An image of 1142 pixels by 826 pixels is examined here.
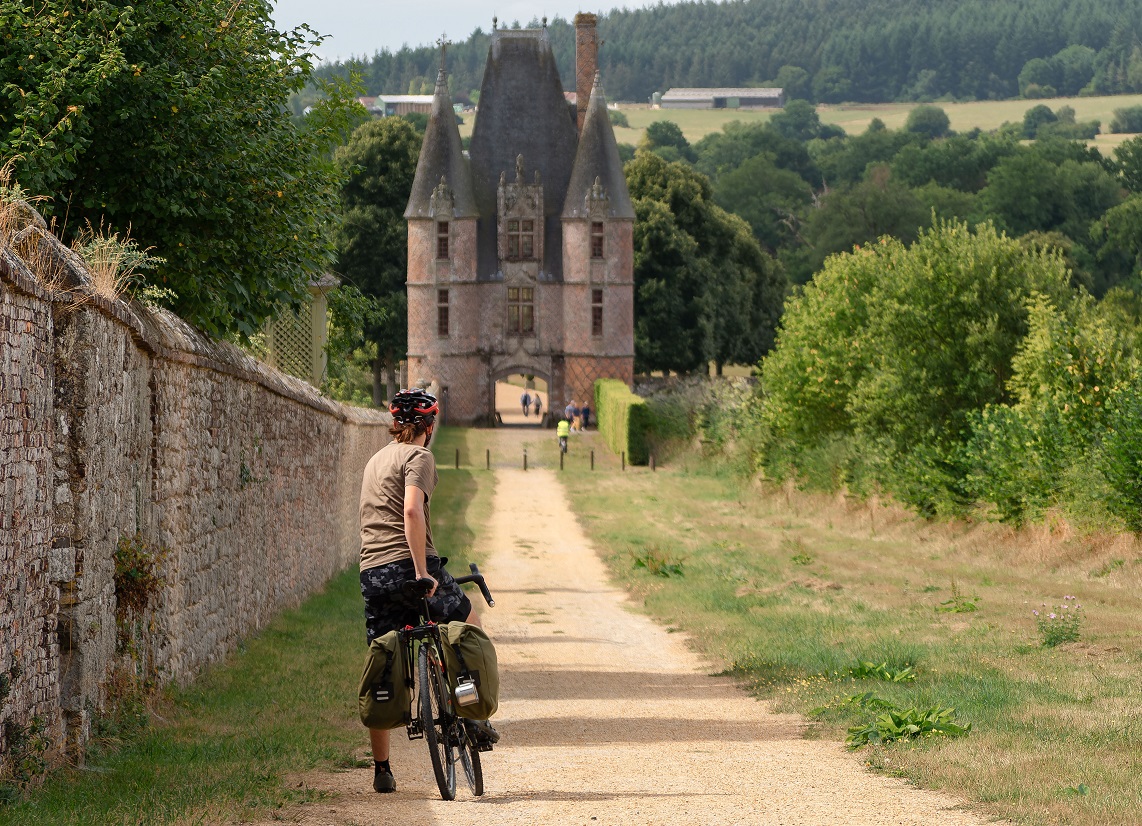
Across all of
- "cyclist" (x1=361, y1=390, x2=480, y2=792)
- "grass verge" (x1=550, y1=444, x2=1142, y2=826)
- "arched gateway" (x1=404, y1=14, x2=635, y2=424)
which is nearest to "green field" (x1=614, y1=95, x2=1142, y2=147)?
"arched gateway" (x1=404, y1=14, x2=635, y2=424)

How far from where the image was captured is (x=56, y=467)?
8.15 m

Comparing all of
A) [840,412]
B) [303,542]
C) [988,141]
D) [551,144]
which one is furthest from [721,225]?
[303,542]

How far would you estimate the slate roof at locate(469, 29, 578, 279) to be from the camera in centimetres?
6172

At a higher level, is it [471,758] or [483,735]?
[483,735]

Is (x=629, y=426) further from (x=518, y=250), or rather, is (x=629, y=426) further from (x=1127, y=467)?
(x=1127, y=467)

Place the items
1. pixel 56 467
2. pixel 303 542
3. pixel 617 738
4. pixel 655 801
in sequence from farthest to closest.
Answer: pixel 303 542
pixel 617 738
pixel 56 467
pixel 655 801

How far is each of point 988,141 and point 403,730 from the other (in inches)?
4296

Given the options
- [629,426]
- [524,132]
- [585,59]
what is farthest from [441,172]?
[629,426]

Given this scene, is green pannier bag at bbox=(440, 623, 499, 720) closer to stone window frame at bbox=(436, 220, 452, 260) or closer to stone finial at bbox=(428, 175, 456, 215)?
stone finial at bbox=(428, 175, 456, 215)

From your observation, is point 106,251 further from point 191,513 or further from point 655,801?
point 655,801

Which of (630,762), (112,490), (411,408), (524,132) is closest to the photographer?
(411,408)

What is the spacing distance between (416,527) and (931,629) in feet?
29.5

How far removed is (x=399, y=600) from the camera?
25.7 feet

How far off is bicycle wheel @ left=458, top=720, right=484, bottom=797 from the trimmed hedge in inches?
1574
